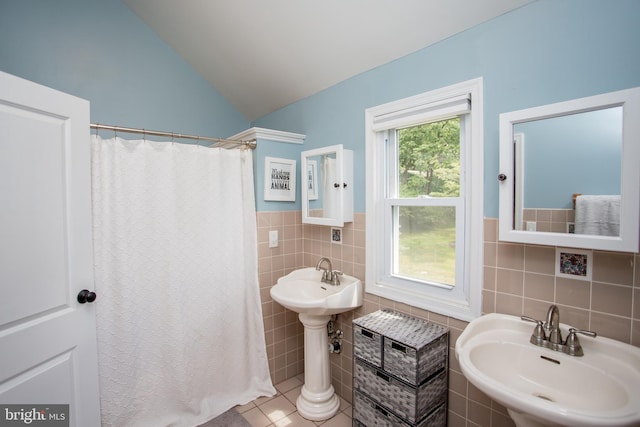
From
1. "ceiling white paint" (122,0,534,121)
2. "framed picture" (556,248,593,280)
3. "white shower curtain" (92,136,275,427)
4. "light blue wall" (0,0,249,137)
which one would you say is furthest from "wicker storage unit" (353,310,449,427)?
"light blue wall" (0,0,249,137)

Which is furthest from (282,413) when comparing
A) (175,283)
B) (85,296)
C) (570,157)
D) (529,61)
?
(529,61)

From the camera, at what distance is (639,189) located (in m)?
0.98

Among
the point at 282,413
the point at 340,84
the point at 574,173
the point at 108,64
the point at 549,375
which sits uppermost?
the point at 108,64

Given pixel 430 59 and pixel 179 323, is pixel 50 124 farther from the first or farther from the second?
pixel 430 59

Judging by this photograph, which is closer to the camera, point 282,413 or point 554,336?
point 554,336

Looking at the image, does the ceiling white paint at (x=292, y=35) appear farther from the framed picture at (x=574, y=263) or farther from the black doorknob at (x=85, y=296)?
the black doorknob at (x=85, y=296)

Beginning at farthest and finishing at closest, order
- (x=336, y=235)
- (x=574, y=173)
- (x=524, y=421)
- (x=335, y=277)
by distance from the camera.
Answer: (x=336, y=235) < (x=335, y=277) < (x=574, y=173) < (x=524, y=421)

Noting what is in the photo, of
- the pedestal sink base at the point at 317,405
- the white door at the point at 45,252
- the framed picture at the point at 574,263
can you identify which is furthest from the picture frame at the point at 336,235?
the white door at the point at 45,252

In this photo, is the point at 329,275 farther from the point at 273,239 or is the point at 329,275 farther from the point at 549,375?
the point at 549,375

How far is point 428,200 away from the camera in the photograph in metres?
1.71

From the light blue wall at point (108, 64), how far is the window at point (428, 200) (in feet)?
5.86

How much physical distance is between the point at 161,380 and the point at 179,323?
36 centimetres

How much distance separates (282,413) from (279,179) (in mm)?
1677

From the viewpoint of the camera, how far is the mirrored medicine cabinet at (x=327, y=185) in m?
2.01
